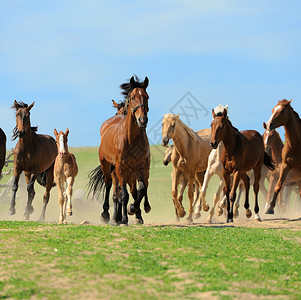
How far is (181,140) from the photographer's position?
16125 mm

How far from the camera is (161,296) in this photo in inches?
279

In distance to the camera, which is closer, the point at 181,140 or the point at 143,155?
the point at 143,155

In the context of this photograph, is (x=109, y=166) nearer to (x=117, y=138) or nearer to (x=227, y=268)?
(x=117, y=138)

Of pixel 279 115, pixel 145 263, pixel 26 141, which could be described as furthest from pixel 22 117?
pixel 145 263

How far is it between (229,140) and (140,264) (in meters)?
7.71

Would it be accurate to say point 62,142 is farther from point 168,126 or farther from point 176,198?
point 176,198

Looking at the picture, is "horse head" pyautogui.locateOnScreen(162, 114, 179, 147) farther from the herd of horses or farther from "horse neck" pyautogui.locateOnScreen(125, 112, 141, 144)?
"horse neck" pyautogui.locateOnScreen(125, 112, 141, 144)

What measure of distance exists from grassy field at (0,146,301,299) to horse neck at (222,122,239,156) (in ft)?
10.8

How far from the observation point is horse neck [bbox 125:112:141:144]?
12.6m

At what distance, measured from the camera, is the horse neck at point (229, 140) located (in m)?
15.5

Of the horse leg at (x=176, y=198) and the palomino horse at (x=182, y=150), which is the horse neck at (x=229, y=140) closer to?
the palomino horse at (x=182, y=150)

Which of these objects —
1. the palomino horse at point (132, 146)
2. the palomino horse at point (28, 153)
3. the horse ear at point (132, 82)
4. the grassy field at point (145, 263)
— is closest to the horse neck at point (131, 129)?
the palomino horse at point (132, 146)

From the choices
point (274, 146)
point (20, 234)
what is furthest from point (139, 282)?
point (274, 146)

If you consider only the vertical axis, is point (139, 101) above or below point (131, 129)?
above
